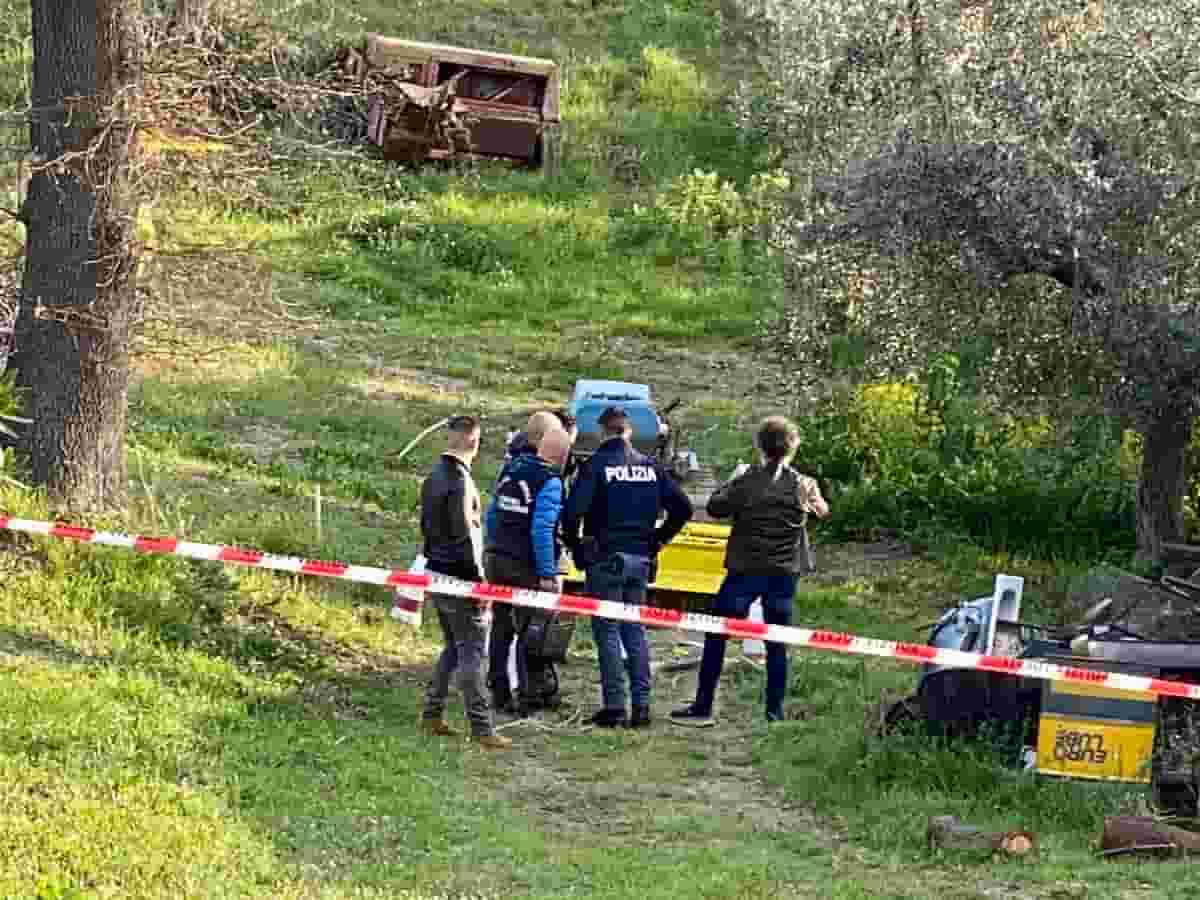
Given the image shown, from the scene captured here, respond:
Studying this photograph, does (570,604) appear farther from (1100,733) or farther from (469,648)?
(1100,733)

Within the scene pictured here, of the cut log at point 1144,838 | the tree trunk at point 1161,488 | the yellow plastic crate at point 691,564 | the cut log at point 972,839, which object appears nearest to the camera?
the cut log at point 1144,838

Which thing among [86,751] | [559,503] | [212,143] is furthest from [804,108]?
[86,751]

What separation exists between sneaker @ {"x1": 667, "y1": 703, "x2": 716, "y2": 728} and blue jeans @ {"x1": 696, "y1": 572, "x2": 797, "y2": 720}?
0.02 meters

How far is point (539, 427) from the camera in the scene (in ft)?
35.3

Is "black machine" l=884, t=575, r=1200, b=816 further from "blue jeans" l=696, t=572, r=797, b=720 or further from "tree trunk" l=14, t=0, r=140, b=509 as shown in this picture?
"tree trunk" l=14, t=0, r=140, b=509

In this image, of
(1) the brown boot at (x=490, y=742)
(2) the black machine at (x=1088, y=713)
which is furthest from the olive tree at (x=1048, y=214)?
(1) the brown boot at (x=490, y=742)

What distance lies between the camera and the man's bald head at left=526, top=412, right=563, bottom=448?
1074 centimetres

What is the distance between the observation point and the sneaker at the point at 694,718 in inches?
440

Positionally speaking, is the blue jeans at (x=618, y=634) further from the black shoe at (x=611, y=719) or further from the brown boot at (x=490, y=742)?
the brown boot at (x=490, y=742)

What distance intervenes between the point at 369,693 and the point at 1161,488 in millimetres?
5802

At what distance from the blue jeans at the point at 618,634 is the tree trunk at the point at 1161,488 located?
4220mm

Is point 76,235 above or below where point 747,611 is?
above

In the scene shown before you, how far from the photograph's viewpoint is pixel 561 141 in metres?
27.7

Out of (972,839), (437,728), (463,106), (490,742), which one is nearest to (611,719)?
(490,742)
